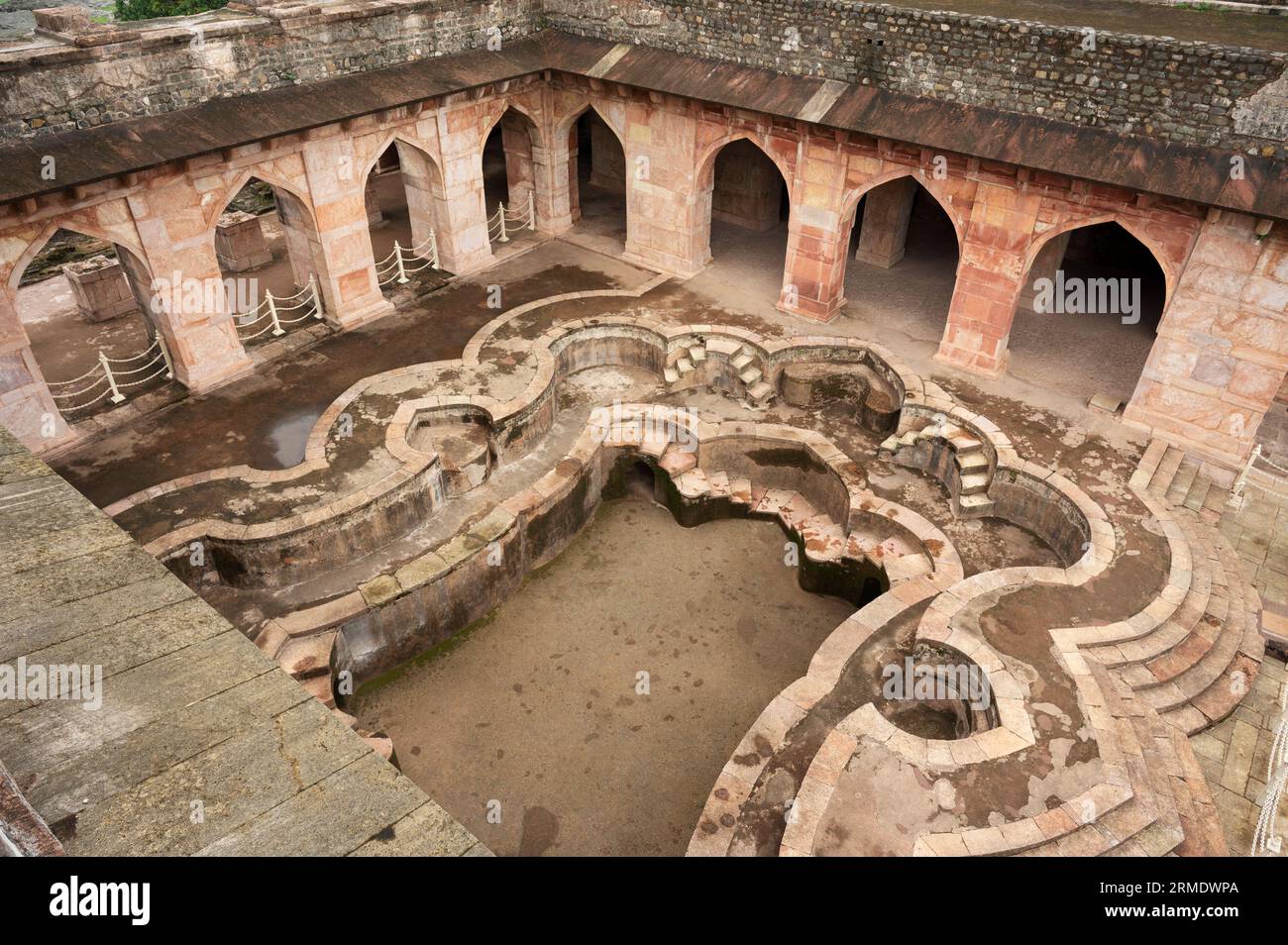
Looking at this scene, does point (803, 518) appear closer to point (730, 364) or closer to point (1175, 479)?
point (730, 364)

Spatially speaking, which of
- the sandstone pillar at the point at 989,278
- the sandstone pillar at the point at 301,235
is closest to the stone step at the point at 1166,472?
the sandstone pillar at the point at 989,278

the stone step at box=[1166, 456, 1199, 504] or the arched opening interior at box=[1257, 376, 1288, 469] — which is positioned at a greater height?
the stone step at box=[1166, 456, 1199, 504]

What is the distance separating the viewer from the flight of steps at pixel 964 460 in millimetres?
12789

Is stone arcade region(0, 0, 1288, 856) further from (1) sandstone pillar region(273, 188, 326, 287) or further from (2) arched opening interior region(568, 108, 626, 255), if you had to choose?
(2) arched opening interior region(568, 108, 626, 255)

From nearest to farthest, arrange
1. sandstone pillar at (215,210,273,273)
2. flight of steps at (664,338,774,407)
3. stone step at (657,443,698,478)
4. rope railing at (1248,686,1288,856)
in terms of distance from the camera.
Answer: rope railing at (1248,686,1288,856) < stone step at (657,443,698,478) < flight of steps at (664,338,774,407) < sandstone pillar at (215,210,273,273)

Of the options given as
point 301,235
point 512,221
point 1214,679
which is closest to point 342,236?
point 301,235

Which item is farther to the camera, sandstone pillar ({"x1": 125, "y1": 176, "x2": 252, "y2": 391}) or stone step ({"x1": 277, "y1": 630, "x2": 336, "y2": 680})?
sandstone pillar ({"x1": 125, "y1": 176, "x2": 252, "y2": 391})

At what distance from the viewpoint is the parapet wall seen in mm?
11117

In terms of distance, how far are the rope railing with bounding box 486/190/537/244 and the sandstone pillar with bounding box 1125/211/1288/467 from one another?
44.4 ft

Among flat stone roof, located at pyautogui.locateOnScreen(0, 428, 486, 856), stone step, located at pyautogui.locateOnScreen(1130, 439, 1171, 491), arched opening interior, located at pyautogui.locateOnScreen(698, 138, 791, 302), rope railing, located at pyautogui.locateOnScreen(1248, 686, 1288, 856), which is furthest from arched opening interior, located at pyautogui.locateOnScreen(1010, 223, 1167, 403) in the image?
flat stone roof, located at pyautogui.locateOnScreen(0, 428, 486, 856)

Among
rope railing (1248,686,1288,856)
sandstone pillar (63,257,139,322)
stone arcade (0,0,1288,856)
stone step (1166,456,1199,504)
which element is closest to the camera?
rope railing (1248,686,1288,856)

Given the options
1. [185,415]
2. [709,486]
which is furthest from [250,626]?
[709,486]

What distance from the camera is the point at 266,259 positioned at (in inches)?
787

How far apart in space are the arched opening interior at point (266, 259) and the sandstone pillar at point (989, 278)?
1162 centimetres
